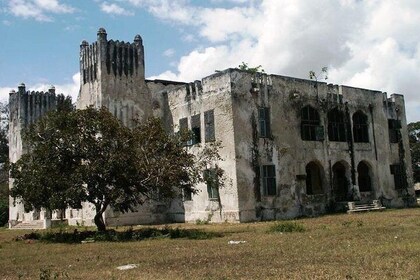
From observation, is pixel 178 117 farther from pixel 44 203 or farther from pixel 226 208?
pixel 44 203

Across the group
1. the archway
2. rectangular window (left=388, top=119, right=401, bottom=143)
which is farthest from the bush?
rectangular window (left=388, top=119, right=401, bottom=143)

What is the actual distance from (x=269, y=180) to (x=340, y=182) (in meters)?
7.28

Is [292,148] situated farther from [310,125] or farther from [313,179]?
[313,179]

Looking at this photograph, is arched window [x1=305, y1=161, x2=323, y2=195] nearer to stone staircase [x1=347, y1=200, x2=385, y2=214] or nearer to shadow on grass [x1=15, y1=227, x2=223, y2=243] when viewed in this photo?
stone staircase [x1=347, y1=200, x2=385, y2=214]

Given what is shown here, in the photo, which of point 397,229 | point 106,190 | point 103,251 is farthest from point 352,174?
point 103,251

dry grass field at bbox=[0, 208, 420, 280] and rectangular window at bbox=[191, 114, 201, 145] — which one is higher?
rectangular window at bbox=[191, 114, 201, 145]

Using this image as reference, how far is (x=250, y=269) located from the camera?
9.40 meters

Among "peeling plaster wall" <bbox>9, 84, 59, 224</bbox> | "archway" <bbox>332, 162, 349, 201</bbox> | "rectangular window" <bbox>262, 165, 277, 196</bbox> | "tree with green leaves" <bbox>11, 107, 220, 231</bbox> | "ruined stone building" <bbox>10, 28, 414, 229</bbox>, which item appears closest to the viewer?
"tree with green leaves" <bbox>11, 107, 220, 231</bbox>

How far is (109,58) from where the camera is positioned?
95.0ft

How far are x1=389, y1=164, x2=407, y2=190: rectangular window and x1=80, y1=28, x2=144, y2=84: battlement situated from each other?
17.8 metres

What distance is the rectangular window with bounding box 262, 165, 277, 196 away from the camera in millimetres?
25609

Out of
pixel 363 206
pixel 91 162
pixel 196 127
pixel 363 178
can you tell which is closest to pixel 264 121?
pixel 196 127

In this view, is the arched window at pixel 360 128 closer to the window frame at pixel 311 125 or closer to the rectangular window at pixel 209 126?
the window frame at pixel 311 125

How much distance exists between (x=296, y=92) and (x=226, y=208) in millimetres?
8004
